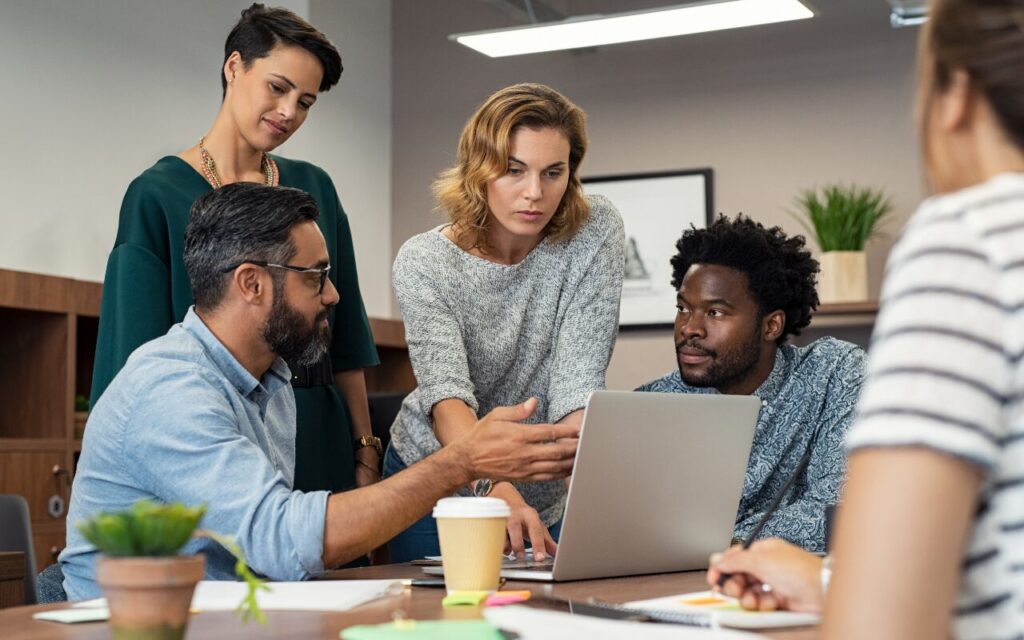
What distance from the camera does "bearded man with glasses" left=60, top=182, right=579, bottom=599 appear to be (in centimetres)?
151

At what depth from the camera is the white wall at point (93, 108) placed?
12.8 feet

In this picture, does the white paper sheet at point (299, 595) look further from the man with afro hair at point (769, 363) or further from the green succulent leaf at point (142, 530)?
the man with afro hair at point (769, 363)

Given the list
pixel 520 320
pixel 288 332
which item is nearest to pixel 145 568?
pixel 288 332

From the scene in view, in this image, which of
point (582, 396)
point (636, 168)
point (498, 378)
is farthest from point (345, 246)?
point (636, 168)

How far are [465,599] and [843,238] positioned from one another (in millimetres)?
3656

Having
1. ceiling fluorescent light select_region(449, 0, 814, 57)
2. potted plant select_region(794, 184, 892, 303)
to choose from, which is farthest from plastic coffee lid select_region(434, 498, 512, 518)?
potted plant select_region(794, 184, 892, 303)

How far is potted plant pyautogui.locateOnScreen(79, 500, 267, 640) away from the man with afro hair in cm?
133

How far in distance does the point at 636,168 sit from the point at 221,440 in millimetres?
4025

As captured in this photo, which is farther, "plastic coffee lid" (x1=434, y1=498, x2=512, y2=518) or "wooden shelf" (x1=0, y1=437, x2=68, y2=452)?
"wooden shelf" (x1=0, y1=437, x2=68, y2=452)

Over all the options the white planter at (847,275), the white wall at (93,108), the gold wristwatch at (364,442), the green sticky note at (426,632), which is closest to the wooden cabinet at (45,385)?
the white wall at (93,108)

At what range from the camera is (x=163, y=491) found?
156 cm

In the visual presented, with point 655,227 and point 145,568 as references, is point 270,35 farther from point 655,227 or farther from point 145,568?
point 655,227

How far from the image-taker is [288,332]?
5.90 feet

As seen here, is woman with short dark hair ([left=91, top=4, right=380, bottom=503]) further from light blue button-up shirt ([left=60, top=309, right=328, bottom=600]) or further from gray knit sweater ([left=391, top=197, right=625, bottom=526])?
light blue button-up shirt ([left=60, top=309, right=328, bottom=600])
